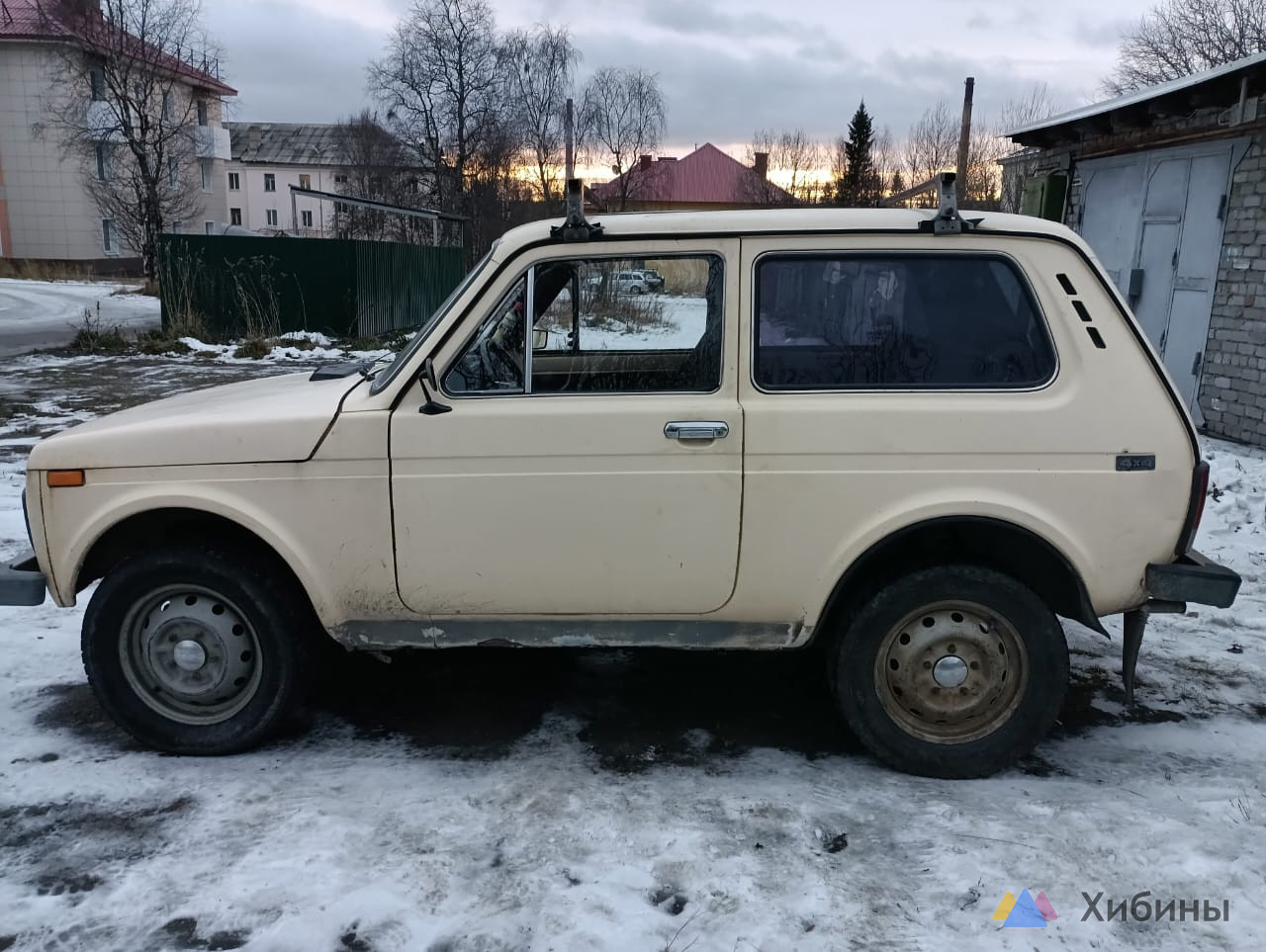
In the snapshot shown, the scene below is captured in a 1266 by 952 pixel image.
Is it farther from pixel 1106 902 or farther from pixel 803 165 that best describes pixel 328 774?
pixel 803 165

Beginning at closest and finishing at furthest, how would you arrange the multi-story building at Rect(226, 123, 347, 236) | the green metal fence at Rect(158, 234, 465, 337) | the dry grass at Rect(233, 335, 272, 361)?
the dry grass at Rect(233, 335, 272, 361) → the green metal fence at Rect(158, 234, 465, 337) → the multi-story building at Rect(226, 123, 347, 236)

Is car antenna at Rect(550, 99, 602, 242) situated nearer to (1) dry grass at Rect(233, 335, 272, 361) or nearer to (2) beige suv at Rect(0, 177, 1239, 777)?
(2) beige suv at Rect(0, 177, 1239, 777)

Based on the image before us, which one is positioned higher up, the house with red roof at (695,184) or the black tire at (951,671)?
the house with red roof at (695,184)

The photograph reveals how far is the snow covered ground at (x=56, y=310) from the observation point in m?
18.8

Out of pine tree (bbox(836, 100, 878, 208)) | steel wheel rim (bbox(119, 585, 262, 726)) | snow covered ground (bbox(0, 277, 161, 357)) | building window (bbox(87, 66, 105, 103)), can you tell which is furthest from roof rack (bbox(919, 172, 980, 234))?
building window (bbox(87, 66, 105, 103))

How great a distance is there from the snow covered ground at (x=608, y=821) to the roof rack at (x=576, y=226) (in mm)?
1963

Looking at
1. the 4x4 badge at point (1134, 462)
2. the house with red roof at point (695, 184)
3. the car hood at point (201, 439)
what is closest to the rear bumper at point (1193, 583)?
the 4x4 badge at point (1134, 462)

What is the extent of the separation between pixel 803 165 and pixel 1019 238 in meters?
53.2

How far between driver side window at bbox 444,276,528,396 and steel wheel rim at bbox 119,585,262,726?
48.6 inches

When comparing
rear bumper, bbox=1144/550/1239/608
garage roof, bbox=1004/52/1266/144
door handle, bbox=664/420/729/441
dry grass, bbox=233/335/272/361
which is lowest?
dry grass, bbox=233/335/272/361

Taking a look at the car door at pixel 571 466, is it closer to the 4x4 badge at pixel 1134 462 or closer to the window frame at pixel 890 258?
the window frame at pixel 890 258

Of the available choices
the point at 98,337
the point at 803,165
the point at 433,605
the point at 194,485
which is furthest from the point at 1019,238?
the point at 803,165

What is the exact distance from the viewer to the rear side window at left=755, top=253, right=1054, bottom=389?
11.3 feet

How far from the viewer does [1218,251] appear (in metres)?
9.41
